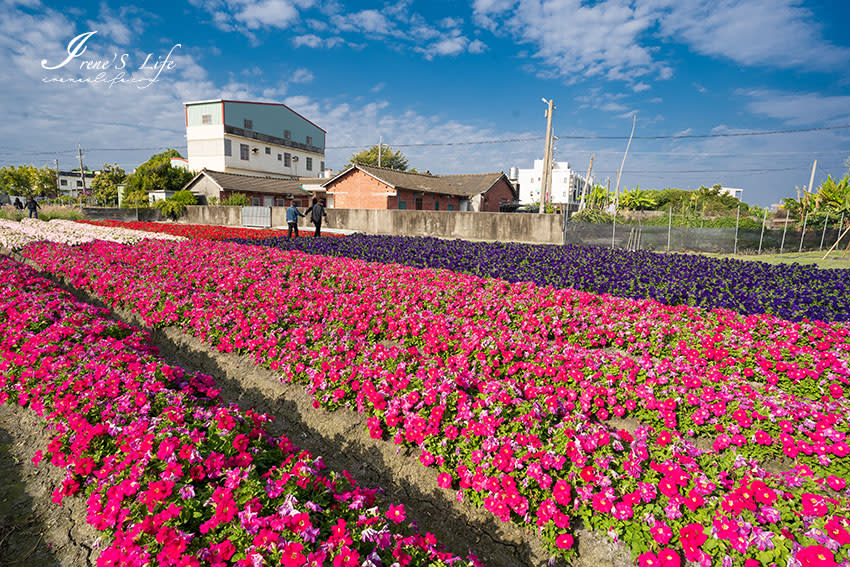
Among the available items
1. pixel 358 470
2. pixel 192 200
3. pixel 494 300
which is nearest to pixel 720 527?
pixel 358 470

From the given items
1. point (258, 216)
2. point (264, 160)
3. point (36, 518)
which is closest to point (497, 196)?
point (258, 216)

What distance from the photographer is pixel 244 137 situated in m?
52.8

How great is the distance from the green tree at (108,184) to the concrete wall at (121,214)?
18.3m

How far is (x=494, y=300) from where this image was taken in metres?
7.19

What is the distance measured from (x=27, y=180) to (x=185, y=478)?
8472 cm

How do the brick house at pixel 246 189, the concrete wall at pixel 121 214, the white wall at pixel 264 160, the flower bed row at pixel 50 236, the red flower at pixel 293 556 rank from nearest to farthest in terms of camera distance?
the red flower at pixel 293 556, the flower bed row at pixel 50 236, the concrete wall at pixel 121 214, the brick house at pixel 246 189, the white wall at pixel 264 160

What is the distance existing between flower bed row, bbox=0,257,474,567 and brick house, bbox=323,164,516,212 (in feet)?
99.6

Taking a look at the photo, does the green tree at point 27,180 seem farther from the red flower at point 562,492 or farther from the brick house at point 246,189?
the red flower at point 562,492

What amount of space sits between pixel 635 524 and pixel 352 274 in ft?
23.2

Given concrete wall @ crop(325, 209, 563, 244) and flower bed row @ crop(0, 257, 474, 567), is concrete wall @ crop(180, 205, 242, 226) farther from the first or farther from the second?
flower bed row @ crop(0, 257, 474, 567)

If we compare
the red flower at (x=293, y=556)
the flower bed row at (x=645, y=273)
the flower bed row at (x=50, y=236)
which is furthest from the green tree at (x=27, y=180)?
the red flower at (x=293, y=556)

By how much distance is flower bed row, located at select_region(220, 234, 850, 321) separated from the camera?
7531 millimetres

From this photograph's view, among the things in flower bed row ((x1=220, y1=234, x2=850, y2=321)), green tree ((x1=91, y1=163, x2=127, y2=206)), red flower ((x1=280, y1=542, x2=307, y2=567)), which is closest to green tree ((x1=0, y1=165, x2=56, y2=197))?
green tree ((x1=91, y1=163, x2=127, y2=206))

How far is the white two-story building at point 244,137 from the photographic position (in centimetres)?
5125
